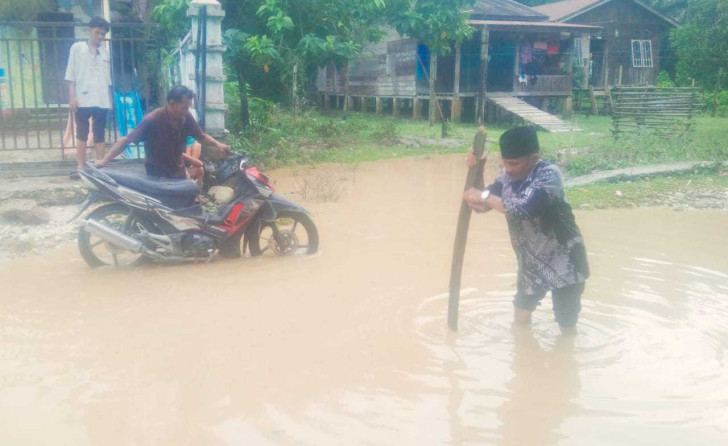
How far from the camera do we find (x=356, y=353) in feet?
13.8

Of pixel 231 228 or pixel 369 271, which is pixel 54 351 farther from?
pixel 369 271

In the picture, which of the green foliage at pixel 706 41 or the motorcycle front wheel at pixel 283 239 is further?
the green foliage at pixel 706 41

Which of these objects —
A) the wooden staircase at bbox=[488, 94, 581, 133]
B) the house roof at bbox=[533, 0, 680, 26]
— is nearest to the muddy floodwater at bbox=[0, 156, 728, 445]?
the wooden staircase at bbox=[488, 94, 581, 133]

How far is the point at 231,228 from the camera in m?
6.13

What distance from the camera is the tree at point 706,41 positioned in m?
18.3

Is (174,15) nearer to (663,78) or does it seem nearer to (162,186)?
(162,186)

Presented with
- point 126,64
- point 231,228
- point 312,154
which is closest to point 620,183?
point 312,154

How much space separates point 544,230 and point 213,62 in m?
→ 6.15

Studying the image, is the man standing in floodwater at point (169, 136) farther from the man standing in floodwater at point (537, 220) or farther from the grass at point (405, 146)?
the grass at point (405, 146)

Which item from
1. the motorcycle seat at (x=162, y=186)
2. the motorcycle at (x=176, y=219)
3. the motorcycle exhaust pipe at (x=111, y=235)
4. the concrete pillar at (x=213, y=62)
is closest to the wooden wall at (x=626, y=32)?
the concrete pillar at (x=213, y=62)

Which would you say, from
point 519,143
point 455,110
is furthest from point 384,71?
point 519,143

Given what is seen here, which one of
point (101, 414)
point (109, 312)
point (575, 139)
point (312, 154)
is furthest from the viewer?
point (575, 139)

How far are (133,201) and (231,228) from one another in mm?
842

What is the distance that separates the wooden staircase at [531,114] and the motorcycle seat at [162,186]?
47.2 feet
